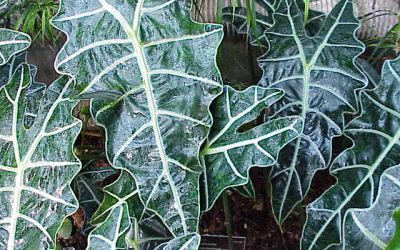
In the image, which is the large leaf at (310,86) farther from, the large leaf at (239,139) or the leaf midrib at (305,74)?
the large leaf at (239,139)

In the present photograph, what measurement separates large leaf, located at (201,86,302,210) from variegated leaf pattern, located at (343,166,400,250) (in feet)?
0.55

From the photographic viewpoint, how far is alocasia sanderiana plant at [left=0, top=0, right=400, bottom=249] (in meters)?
1.00

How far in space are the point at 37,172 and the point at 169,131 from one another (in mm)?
248

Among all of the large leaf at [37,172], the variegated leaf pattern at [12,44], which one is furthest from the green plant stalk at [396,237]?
the variegated leaf pattern at [12,44]

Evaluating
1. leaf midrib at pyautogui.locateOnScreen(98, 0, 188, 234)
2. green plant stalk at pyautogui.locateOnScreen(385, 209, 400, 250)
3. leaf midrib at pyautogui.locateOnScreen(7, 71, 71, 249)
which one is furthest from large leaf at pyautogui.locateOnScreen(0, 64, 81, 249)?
green plant stalk at pyautogui.locateOnScreen(385, 209, 400, 250)

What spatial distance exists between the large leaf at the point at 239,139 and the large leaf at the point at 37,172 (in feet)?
0.78

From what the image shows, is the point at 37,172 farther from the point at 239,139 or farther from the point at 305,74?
the point at 305,74

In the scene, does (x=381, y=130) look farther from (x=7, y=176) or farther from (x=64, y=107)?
(x=7, y=176)

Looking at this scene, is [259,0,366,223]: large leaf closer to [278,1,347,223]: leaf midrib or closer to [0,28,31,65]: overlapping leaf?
[278,1,347,223]: leaf midrib

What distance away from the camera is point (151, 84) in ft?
3.29

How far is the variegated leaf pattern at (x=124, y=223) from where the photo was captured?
3.10 feet

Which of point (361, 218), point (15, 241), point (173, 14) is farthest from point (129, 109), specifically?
point (361, 218)

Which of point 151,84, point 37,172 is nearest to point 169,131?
point 151,84

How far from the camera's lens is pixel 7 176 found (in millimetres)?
1058
